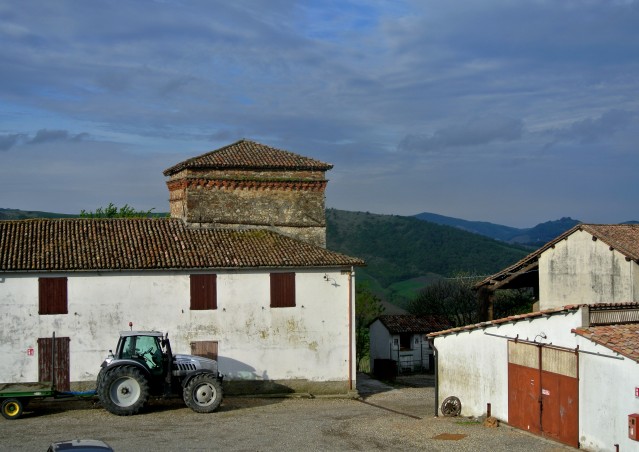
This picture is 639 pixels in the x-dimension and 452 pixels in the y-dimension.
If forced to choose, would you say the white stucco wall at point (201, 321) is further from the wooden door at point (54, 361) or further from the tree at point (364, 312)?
the tree at point (364, 312)

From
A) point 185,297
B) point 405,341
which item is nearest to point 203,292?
point 185,297

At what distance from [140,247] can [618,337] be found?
57.3ft

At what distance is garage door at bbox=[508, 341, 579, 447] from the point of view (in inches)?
742

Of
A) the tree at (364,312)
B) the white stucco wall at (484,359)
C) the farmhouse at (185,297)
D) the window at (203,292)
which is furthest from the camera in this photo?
the tree at (364,312)

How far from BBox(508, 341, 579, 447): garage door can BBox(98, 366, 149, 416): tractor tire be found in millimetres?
10513

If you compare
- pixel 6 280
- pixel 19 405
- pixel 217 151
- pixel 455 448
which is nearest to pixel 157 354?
pixel 19 405

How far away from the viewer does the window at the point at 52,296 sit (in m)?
26.9

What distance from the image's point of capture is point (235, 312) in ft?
93.2

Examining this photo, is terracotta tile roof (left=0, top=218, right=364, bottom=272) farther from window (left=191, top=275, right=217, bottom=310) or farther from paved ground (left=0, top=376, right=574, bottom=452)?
paved ground (left=0, top=376, right=574, bottom=452)

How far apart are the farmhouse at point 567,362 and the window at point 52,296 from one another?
1268cm

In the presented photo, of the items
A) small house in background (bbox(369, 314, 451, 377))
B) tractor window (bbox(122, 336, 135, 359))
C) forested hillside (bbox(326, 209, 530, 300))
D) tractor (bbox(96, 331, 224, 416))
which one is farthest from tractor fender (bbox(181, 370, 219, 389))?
forested hillside (bbox(326, 209, 530, 300))

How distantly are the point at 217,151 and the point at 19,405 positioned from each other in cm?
1414

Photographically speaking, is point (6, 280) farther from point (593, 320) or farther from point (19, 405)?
point (593, 320)

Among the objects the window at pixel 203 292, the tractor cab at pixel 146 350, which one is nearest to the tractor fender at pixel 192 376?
the tractor cab at pixel 146 350
